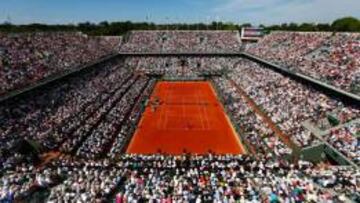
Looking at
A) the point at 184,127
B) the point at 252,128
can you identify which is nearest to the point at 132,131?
the point at 184,127

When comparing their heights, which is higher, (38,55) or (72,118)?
(38,55)

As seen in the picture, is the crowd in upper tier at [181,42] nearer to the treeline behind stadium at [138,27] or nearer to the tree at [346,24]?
the treeline behind stadium at [138,27]

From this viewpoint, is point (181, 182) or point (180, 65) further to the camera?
point (180, 65)

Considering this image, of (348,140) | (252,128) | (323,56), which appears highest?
(323,56)

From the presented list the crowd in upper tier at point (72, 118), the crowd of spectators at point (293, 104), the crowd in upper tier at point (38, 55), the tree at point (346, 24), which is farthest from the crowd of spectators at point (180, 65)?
the tree at point (346, 24)

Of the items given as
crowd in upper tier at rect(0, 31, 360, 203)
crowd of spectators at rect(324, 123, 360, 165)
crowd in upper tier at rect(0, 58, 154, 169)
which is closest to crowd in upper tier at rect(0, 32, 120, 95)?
crowd in upper tier at rect(0, 31, 360, 203)

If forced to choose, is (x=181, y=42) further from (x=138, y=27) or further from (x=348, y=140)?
(x=348, y=140)
